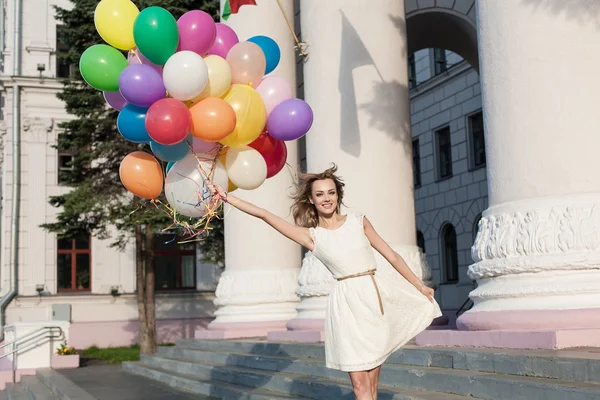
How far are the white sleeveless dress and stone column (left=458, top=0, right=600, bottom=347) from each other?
1962mm

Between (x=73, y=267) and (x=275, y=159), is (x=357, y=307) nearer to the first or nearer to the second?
(x=275, y=159)

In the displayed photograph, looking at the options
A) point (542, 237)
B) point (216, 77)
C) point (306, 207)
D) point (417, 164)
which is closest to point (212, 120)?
point (216, 77)

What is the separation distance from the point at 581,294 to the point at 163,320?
2763 cm

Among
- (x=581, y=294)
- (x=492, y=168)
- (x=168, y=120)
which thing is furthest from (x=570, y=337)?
(x=168, y=120)

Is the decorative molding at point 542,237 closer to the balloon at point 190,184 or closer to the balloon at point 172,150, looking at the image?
the balloon at point 190,184

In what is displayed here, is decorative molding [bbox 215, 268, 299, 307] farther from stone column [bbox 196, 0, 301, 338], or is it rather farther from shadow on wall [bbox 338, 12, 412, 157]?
shadow on wall [bbox 338, 12, 412, 157]

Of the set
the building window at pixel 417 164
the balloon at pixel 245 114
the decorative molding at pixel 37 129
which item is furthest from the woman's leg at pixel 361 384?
the decorative molding at pixel 37 129

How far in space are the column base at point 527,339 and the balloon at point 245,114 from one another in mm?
2672

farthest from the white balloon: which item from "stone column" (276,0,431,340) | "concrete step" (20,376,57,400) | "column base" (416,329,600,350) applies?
"concrete step" (20,376,57,400)

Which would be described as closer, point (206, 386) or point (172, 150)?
point (172, 150)

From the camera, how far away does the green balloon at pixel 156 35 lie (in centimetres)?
574

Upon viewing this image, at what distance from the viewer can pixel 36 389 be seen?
14188 millimetres

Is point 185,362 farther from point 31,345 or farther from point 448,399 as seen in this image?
point 31,345

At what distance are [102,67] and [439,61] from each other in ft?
74.8
